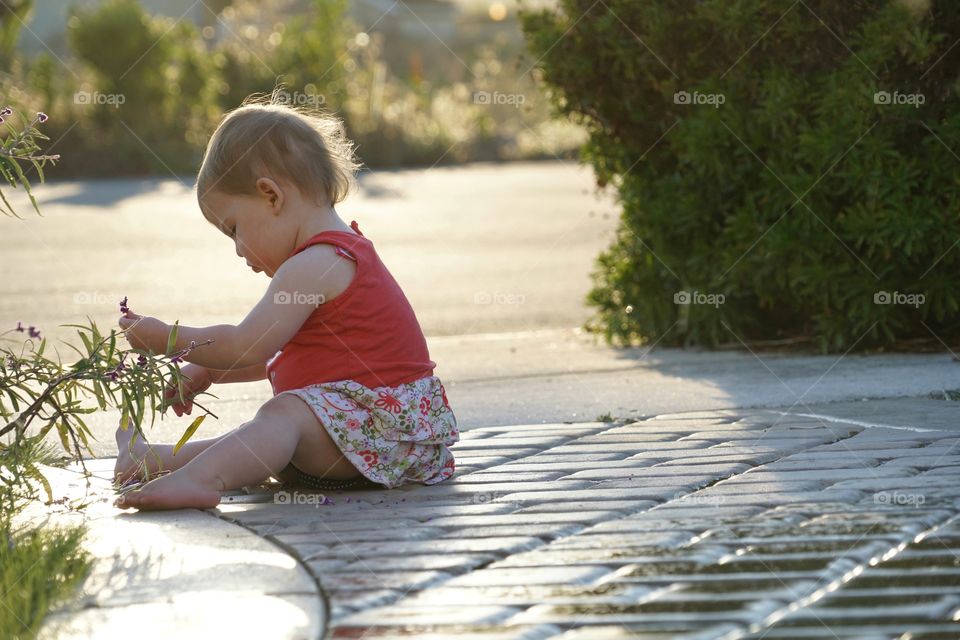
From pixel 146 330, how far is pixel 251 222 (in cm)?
51

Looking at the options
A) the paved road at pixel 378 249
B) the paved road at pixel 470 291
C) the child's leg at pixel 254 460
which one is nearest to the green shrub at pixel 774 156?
the paved road at pixel 470 291

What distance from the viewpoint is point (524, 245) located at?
12.3m

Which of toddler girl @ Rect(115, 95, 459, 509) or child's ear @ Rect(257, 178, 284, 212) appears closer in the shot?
toddler girl @ Rect(115, 95, 459, 509)

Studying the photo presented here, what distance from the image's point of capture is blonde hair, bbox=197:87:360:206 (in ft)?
13.0

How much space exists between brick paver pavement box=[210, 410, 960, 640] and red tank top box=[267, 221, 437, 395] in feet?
1.18

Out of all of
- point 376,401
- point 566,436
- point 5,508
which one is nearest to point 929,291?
point 566,436

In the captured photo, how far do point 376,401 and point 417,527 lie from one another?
655 mm

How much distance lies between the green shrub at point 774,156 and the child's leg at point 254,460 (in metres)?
2.79

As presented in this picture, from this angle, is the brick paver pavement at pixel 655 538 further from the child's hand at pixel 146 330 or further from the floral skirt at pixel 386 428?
the child's hand at pixel 146 330

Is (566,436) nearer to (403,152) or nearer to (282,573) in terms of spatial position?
(282,573)

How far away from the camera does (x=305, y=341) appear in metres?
4.00

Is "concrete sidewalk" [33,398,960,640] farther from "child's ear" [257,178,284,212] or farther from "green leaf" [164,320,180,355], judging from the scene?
"child's ear" [257,178,284,212]

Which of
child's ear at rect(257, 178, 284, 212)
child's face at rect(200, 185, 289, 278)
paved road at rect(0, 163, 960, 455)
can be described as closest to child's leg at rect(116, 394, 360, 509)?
child's face at rect(200, 185, 289, 278)

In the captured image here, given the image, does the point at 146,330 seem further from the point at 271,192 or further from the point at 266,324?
the point at 271,192
